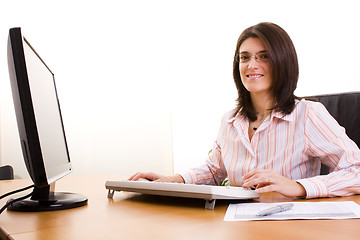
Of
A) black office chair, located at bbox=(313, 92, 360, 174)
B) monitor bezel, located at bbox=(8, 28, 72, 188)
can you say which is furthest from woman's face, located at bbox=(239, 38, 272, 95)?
monitor bezel, located at bbox=(8, 28, 72, 188)

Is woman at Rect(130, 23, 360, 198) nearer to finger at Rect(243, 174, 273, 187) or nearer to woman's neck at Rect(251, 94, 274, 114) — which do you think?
woman's neck at Rect(251, 94, 274, 114)

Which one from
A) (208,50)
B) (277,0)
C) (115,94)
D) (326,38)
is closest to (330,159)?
(326,38)

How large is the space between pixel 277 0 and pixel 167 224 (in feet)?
8.09

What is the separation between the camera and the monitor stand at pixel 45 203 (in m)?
1.00

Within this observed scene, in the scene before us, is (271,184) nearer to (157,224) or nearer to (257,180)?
(257,180)

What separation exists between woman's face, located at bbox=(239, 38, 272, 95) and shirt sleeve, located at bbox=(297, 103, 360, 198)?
0.19 m

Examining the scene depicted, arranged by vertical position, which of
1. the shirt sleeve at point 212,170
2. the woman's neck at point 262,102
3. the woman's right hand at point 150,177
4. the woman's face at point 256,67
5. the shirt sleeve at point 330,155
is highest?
the woman's face at point 256,67

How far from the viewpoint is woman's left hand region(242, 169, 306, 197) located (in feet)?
3.40

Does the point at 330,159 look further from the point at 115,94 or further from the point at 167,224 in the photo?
the point at 115,94

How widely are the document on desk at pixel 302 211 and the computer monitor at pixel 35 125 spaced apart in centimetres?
42

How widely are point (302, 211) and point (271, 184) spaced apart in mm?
191

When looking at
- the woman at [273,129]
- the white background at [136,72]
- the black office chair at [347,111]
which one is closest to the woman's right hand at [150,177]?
the woman at [273,129]

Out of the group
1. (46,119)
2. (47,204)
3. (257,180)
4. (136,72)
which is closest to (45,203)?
(47,204)

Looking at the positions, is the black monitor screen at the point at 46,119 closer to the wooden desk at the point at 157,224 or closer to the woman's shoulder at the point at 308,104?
the wooden desk at the point at 157,224
